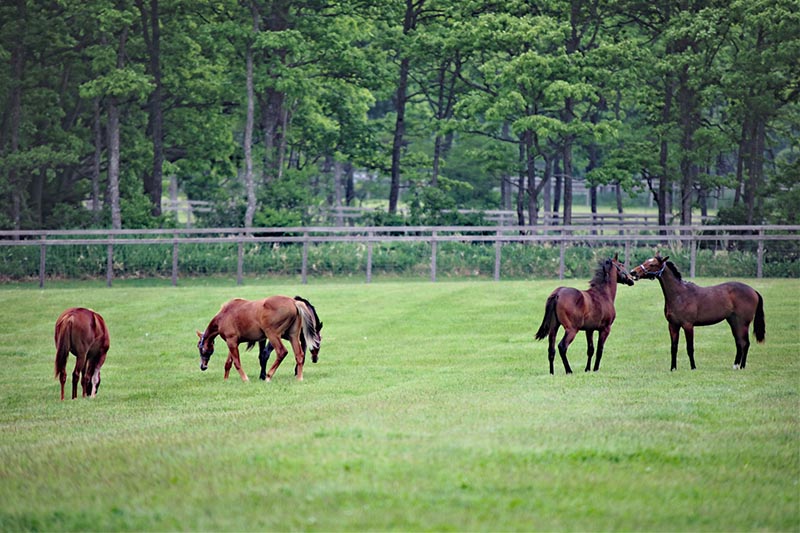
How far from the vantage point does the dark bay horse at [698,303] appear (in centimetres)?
1575

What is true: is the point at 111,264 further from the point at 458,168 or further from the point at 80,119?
the point at 458,168

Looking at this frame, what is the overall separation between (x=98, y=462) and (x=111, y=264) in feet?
65.7

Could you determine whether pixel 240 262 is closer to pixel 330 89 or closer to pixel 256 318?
pixel 256 318

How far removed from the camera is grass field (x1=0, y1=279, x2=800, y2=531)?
739 centimetres

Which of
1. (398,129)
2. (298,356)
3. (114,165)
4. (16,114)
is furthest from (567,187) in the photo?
(298,356)

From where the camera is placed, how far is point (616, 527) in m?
7.04

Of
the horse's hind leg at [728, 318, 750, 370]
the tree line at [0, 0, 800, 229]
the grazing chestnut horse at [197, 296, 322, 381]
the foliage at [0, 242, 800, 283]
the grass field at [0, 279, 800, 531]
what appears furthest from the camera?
the tree line at [0, 0, 800, 229]

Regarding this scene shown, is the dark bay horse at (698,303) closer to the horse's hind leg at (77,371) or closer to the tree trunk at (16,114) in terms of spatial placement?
the horse's hind leg at (77,371)

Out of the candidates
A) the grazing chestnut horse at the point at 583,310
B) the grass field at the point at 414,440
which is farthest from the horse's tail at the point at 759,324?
the grazing chestnut horse at the point at 583,310

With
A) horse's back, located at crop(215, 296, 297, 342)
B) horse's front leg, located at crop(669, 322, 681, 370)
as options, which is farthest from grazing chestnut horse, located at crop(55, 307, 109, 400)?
horse's front leg, located at crop(669, 322, 681, 370)

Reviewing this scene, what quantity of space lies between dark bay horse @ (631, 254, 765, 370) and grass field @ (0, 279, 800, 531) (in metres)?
0.55

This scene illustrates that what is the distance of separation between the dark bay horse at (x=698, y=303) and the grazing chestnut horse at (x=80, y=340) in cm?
761

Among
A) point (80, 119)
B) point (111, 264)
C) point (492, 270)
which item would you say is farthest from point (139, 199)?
point (492, 270)

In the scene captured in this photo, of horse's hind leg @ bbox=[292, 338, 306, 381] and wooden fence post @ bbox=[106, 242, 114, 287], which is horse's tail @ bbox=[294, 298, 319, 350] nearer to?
horse's hind leg @ bbox=[292, 338, 306, 381]
